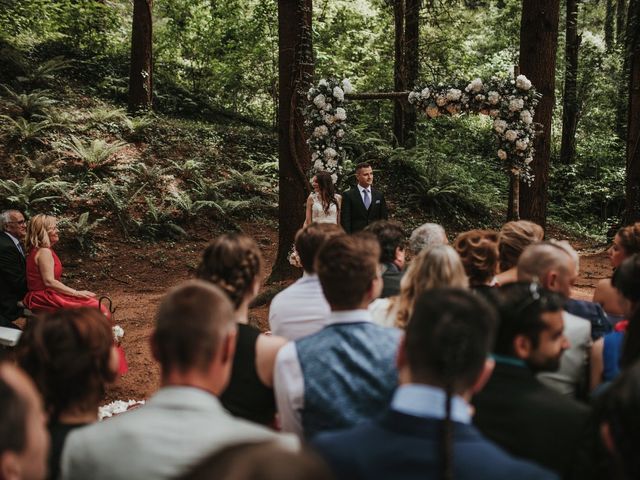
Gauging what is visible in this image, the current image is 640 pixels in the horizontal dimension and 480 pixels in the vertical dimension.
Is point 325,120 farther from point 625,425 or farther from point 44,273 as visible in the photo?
point 625,425

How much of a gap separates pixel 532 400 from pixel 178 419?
1362 millimetres

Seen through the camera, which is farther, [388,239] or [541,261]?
[388,239]

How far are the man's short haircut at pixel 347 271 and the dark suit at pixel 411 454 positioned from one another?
107cm

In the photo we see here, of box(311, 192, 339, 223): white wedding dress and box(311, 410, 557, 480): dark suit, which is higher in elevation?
box(311, 192, 339, 223): white wedding dress

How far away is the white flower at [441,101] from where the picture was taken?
9.91 meters

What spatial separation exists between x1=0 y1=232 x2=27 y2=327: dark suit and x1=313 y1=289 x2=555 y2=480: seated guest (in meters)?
5.66

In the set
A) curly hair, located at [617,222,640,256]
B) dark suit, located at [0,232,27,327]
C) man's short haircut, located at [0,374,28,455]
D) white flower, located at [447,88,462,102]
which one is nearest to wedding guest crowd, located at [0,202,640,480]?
man's short haircut, located at [0,374,28,455]

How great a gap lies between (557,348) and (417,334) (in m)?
0.90

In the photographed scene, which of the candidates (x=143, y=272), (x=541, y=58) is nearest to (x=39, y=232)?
(x=143, y=272)

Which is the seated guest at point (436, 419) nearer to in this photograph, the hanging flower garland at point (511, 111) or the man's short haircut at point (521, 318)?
the man's short haircut at point (521, 318)

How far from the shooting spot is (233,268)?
3.26m

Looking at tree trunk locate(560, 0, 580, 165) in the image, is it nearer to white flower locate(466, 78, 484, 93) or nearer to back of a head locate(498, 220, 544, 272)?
white flower locate(466, 78, 484, 93)

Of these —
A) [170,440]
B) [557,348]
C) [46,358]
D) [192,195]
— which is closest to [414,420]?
[170,440]

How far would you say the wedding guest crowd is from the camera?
1.69 m
